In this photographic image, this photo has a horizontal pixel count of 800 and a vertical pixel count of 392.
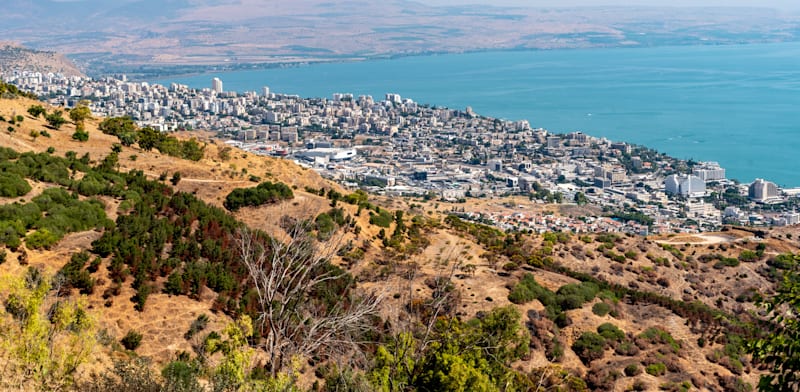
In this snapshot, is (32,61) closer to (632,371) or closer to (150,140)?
(150,140)

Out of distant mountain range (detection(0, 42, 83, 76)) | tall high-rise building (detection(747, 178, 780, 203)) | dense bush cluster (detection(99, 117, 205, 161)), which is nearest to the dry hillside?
dense bush cluster (detection(99, 117, 205, 161))

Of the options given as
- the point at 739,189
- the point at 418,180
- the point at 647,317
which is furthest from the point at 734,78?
the point at 647,317

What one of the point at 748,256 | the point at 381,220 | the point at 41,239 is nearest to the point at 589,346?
the point at 381,220

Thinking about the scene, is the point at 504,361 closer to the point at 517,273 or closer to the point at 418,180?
the point at 517,273

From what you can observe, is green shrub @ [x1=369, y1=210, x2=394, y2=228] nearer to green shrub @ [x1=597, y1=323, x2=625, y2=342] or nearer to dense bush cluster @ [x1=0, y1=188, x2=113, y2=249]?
green shrub @ [x1=597, y1=323, x2=625, y2=342]

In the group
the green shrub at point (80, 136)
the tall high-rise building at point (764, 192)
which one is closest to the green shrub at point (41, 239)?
the green shrub at point (80, 136)

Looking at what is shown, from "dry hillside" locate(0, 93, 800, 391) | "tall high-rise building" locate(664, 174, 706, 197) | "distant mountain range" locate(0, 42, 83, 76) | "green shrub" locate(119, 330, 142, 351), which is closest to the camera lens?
"green shrub" locate(119, 330, 142, 351)
